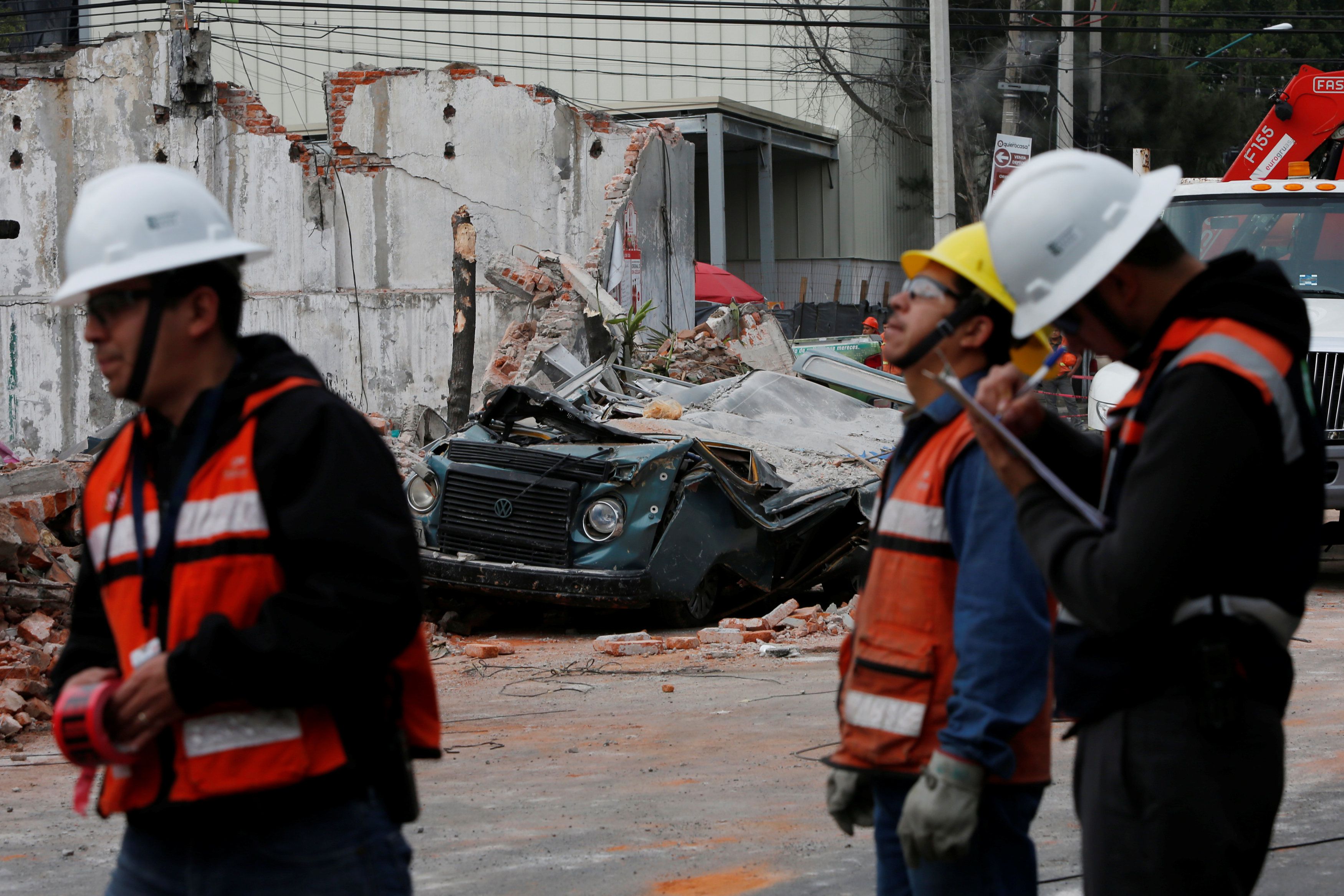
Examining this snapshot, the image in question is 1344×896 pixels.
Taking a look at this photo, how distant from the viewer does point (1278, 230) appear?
1034 centimetres

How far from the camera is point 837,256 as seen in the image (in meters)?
34.7

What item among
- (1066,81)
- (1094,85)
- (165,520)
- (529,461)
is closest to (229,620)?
(165,520)

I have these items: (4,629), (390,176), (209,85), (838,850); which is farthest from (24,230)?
(838,850)

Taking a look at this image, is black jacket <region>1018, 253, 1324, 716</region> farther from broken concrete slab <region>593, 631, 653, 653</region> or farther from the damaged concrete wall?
the damaged concrete wall

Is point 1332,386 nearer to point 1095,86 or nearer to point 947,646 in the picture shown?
point 947,646

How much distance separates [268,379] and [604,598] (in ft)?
19.9

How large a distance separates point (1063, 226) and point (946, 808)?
2.80 feet

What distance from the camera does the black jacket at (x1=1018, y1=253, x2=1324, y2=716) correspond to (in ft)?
5.88

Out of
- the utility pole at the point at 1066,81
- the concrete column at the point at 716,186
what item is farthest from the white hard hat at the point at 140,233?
the concrete column at the point at 716,186

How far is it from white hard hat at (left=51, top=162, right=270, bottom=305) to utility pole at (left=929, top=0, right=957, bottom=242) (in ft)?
44.9

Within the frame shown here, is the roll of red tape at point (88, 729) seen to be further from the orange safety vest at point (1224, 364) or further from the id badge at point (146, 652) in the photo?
the orange safety vest at point (1224, 364)

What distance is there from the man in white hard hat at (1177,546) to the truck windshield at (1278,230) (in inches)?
340

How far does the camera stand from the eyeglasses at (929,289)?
2416 mm

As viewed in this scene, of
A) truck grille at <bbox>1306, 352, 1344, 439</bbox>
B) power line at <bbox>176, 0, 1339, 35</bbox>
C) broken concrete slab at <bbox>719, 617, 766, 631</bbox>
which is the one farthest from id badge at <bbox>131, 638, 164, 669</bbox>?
power line at <bbox>176, 0, 1339, 35</bbox>
